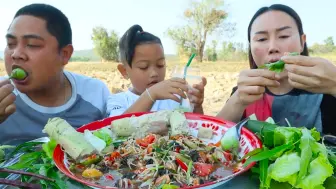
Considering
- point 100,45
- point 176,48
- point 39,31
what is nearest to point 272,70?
point 39,31

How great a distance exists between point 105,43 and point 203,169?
31.8m

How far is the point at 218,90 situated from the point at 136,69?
917 cm

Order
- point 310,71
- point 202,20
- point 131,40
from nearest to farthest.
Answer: point 310,71
point 131,40
point 202,20

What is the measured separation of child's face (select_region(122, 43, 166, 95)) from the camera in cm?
279

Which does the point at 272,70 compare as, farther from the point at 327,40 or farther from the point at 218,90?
the point at 327,40

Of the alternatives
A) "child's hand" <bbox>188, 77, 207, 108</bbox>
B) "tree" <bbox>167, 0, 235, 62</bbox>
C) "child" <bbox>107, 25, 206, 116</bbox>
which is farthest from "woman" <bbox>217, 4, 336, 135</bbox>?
"tree" <bbox>167, 0, 235, 62</bbox>

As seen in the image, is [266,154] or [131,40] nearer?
[266,154]

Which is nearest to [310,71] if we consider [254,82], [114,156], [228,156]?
[254,82]

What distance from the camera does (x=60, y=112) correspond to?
2.51 m

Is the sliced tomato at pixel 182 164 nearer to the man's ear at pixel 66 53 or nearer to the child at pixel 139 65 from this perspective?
the child at pixel 139 65

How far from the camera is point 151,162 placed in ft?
3.78

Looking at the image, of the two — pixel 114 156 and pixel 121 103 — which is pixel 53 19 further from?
pixel 114 156

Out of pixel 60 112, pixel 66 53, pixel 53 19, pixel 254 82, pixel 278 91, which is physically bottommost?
pixel 60 112

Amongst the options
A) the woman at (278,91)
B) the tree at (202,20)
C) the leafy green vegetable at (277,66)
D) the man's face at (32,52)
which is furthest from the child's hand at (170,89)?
the tree at (202,20)
